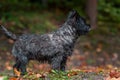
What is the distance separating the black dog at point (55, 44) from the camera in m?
9.95

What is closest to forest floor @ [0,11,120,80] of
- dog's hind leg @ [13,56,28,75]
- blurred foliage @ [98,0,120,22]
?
blurred foliage @ [98,0,120,22]

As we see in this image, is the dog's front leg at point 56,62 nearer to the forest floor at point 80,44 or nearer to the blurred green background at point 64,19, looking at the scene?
the forest floor at point 80,44

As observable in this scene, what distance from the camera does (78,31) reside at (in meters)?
10.1


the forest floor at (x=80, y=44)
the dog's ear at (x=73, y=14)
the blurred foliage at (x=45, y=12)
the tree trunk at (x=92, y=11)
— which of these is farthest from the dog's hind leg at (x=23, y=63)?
the tree trunk at (x=92, y=11)

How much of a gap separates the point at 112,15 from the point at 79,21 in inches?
502

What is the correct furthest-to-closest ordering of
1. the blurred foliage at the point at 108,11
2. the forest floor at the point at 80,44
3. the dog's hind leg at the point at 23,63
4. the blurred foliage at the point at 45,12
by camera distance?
the blurred foliage at the point at 108,11 < the blurred foliage at the point at 45,12 < the forest floor at the point at 80,44 < the dog's hind leg at the point at 23,63

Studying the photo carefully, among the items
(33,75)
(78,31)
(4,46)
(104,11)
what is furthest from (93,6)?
(33,75)

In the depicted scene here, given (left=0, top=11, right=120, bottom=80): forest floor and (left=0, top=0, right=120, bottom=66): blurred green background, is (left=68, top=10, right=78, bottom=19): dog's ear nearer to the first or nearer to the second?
(left=0, top=11, right=120, bottom=80): forest floor

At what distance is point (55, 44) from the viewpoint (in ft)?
32.6

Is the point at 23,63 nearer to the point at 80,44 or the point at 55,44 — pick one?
the point at 55,44

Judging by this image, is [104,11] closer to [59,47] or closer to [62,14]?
[62,14]

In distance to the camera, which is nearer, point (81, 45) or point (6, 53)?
point (6, 53)

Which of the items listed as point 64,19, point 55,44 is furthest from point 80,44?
point 55,44

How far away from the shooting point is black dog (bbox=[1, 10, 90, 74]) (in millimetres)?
9953
